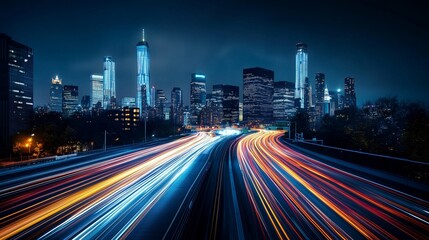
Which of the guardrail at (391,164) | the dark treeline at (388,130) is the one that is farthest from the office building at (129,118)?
the guardrail at (391,164)

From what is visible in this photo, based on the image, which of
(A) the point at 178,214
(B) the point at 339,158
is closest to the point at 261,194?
(A) the point at 178,214

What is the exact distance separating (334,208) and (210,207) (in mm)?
6242

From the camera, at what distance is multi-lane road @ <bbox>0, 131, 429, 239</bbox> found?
11.9 meters

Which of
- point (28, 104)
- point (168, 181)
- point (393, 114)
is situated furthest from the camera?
point (28, 104)

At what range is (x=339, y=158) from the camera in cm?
3105

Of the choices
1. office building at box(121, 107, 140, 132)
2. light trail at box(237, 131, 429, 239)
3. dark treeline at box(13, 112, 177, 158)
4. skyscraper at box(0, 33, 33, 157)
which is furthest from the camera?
office building at box(121, 107, 140, 132)

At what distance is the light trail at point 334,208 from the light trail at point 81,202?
6.25 metres

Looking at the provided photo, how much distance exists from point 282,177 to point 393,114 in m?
45.4

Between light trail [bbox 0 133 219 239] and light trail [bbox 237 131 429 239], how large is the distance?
6.25 m

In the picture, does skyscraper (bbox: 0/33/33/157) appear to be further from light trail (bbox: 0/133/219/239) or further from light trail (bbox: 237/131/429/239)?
light trail (bbox: 237/131/429/239)

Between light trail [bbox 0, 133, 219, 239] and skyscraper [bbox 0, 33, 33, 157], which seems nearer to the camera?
light trail [bbox 0, 133, 219, 239]

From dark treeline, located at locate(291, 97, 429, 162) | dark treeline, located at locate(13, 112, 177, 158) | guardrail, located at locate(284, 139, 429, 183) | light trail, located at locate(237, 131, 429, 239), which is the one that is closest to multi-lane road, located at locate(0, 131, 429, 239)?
light trail, located at locate(237, 131, 429, 239)

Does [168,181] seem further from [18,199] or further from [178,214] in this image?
[18,199]

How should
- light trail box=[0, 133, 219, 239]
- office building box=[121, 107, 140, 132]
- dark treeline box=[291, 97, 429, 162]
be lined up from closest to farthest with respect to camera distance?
1. light trail box=[0, 133, 219, 239]
2. dark treeline box=[291, 97, 429, 162]
3. office building box=[121, 107, 140, 132]
